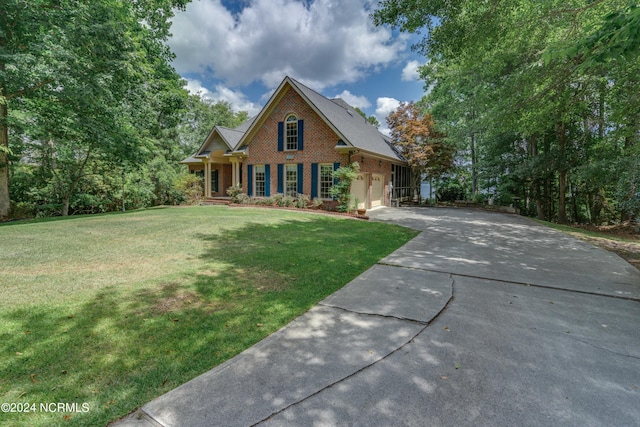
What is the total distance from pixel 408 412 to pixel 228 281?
3.43 m

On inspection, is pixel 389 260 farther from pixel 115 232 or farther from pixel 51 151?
pixel 51 151

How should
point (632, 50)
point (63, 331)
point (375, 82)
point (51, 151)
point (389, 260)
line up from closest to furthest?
1. point (63, 331)
2. point (632, 50)
3. point (389, 260)
4. point (51, 151)
5. point (375, 82)

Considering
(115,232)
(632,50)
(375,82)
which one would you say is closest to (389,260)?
(632,50)

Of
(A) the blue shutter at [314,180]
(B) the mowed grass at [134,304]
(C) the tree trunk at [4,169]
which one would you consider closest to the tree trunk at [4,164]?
(C) the tree trunk at [4,169]

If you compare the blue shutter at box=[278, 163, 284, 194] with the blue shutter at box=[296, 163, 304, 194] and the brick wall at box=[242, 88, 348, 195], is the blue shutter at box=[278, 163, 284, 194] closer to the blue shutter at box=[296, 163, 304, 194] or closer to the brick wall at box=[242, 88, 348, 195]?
the brick wall at box=[242, 88, 348, 195]

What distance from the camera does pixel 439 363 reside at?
2701 millimetres

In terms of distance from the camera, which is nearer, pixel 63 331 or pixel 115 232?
pixel 63 331

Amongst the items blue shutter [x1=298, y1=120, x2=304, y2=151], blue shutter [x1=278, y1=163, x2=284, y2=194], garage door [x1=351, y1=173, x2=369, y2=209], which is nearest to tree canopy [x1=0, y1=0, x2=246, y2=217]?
blue shutter [x1=278, y1=163, x2=284, y2=194]

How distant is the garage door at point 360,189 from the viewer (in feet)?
53.0

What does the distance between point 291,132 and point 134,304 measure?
1451 centimetres

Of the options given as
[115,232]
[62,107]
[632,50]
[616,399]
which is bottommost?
[616,399]

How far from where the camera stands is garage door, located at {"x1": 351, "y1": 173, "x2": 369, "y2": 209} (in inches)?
636

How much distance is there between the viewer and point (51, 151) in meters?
15.4

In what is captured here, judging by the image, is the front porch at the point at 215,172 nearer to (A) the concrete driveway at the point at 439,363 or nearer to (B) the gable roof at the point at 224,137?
(B) the gable roof at the point at 224,137
